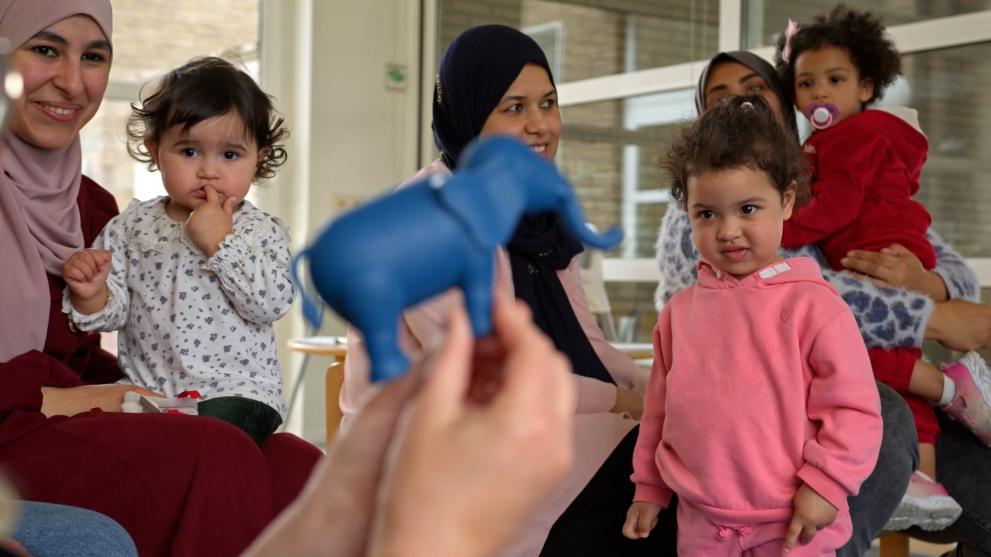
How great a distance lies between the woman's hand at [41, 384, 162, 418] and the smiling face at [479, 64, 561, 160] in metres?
0.85

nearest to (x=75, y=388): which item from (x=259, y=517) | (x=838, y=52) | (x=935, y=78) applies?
(x=259, y=517)

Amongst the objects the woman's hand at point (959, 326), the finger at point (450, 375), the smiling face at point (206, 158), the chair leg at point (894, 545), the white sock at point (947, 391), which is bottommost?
the chair leg at point (894, 545)

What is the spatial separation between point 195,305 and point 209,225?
15 centimetres

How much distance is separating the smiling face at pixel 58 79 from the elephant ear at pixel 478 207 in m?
1.51

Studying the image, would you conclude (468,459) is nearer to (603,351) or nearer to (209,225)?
(209,225)

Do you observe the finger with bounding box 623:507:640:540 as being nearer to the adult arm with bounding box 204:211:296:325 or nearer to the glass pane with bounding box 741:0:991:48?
the adult arm with bounding box 204:211:296:325

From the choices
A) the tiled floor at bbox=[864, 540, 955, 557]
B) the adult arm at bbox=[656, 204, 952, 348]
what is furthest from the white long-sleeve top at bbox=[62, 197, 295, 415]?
the tiled floor at bbox=[864, 540, 955, 557]

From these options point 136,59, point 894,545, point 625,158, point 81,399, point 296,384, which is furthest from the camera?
point 136,59

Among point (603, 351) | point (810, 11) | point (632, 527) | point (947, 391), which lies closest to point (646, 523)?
point (632, 527)

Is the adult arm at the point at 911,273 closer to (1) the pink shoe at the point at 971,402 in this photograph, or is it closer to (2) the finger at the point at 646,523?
(1) the pink shoe at the point at 971,402

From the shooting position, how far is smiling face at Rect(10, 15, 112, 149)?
1.88 m

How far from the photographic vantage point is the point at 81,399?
5.74ft

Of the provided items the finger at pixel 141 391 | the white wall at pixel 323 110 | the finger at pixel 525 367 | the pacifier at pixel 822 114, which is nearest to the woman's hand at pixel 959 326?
the pacifier at pixel 822 114

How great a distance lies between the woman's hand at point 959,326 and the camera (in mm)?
2230
